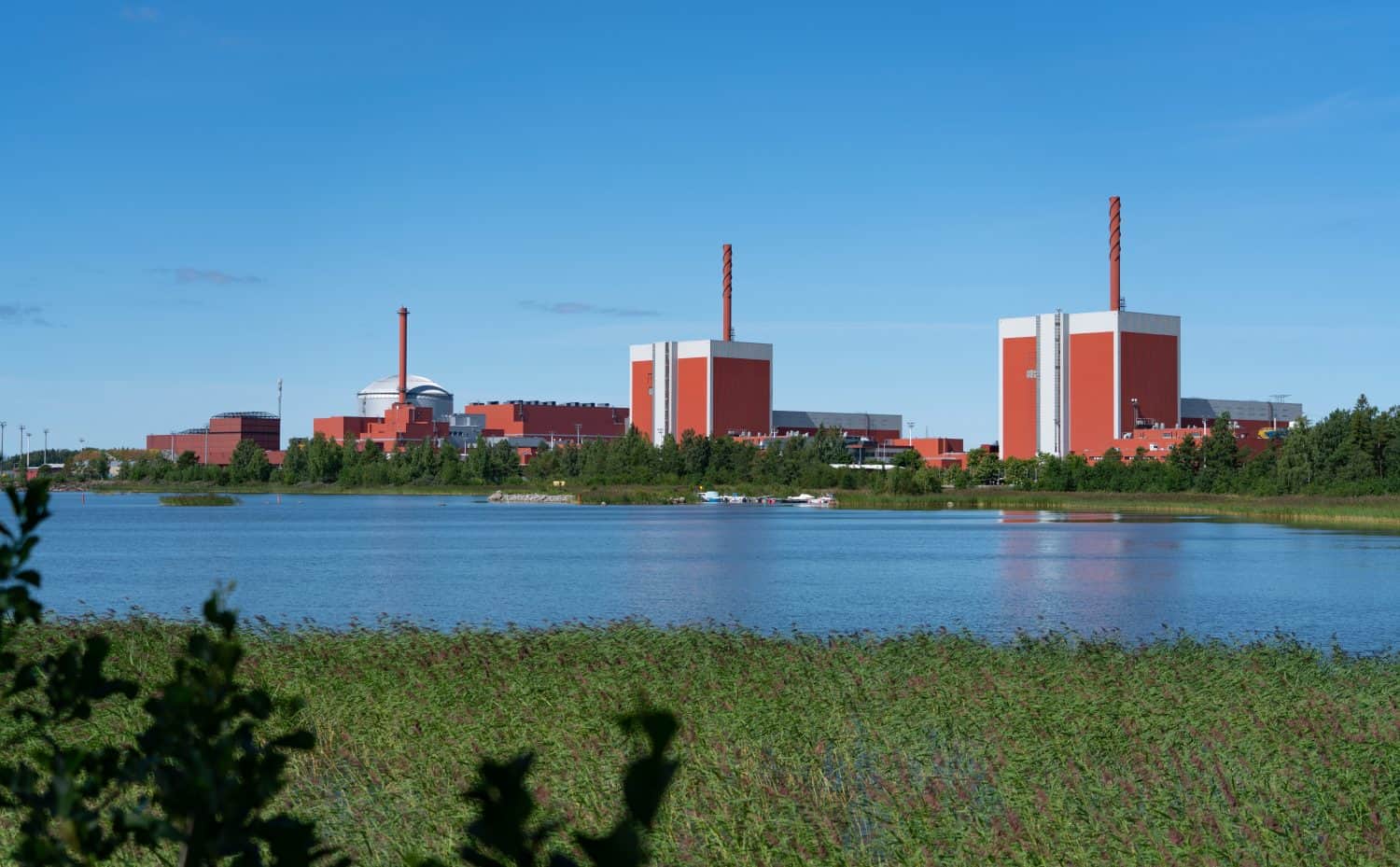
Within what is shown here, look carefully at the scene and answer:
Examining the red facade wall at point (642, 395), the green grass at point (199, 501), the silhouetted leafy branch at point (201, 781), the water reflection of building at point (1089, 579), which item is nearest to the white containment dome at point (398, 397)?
the red facade wall at point (642, 395)

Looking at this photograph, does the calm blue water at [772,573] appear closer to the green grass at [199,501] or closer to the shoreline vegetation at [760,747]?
the shoreline vegetation at [760,747]

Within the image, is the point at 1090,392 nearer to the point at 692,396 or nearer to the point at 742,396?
the point at 742,396

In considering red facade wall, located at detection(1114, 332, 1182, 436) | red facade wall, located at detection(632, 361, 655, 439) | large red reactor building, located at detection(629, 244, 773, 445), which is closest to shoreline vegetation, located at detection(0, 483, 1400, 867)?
red facade wall, located at detection(1114, 332, 1182, 436)

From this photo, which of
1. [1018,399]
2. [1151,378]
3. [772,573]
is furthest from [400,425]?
[772,573]

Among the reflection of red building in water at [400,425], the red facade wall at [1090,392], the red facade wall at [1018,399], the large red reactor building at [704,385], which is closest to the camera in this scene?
the red facade wall at [1090,392]

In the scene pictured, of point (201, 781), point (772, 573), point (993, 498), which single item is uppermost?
point (201, 781)

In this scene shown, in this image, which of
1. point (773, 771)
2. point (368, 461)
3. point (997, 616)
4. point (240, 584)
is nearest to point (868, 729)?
point (773, 771)
